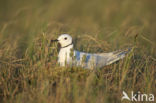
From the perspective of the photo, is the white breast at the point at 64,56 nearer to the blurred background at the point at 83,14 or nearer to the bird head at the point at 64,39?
the bird head at the point at 64,39

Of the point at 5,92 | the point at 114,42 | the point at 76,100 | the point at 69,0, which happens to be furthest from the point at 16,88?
the point at 69,0

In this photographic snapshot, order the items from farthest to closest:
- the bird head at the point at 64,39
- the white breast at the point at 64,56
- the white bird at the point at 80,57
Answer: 1. the bird head at the point at 64,39
2. the white breast at the point at 64,56
3. the white bird at the point at 80,57

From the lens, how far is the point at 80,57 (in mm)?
5293

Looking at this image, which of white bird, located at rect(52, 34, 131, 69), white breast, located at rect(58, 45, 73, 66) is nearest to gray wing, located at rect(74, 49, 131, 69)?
white bird, located at rect(52, 34, 131, 69)

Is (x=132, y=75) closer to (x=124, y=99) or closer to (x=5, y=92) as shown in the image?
(x=124, y=99)

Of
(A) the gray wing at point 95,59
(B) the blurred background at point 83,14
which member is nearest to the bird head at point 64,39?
(A) the gray wing at point 95,59

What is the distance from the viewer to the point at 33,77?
4.98m

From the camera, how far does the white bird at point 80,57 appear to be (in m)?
5.08

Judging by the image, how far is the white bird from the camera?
5.08 m

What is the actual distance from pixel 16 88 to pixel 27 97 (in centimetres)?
32

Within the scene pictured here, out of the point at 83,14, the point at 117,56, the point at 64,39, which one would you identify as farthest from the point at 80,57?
the point at 83,14

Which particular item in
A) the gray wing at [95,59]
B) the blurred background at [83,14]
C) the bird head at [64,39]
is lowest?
the gray wing at [95,59]

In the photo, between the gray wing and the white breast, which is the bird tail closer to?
the gray wing

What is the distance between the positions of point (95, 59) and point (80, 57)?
11.9 inches
